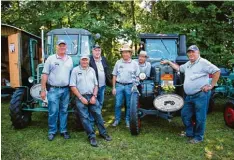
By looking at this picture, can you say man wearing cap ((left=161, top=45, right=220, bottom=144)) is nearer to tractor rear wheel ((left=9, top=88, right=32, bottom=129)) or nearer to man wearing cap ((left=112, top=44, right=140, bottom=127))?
man wearing cap ((left=112, top=44, right=140, bottom=127))

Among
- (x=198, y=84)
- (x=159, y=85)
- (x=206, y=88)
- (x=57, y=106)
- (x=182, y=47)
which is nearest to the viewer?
(x=206, y=88)

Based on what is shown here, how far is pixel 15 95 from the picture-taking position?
6.09 m

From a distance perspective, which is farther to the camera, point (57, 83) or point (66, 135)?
point (66, 135)

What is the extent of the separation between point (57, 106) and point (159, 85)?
83.8 inches

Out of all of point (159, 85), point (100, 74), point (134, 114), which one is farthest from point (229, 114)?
point (100, 74)

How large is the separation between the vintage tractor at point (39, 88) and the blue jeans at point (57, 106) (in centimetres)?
27

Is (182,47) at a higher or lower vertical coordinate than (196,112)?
higher

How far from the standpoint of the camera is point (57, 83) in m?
5.33

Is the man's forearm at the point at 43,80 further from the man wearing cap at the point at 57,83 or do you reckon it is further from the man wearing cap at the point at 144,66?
the man wearing cap at the point at 144,66

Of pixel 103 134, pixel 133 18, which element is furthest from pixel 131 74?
pixel 133 18

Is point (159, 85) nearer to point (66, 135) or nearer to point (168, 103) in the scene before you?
point (168, 103)

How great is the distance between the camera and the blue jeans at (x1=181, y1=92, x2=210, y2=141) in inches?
203

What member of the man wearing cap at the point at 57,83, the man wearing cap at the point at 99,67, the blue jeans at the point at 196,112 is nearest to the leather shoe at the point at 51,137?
the man wearing cap at the point at 57,83

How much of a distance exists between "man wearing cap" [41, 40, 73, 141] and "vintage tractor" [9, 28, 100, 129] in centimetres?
36
